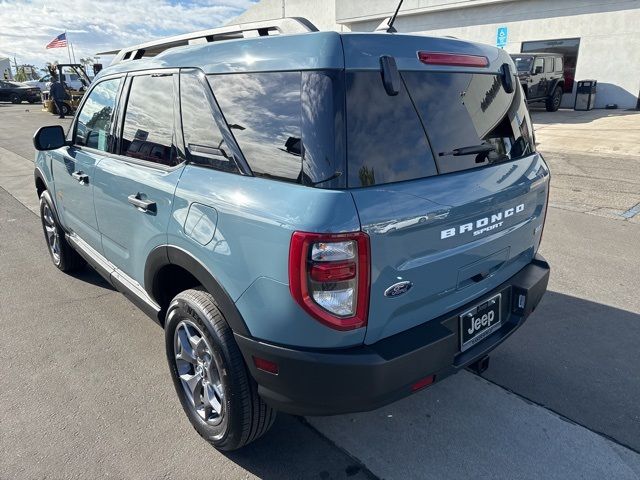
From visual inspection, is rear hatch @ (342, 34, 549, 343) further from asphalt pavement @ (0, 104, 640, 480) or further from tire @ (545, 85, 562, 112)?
tire @ (545, 85, 562, 112)

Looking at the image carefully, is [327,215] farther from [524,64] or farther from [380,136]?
[524,64]

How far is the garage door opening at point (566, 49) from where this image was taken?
58.3 ft

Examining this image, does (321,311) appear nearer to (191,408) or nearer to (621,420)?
(191,408)

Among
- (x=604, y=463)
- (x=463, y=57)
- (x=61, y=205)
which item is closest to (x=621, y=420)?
(x=604, y=463)

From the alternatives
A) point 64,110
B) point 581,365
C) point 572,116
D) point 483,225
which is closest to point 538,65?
point 572,116

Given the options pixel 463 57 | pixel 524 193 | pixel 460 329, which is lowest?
pixel 460 329

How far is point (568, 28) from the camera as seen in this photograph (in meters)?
17.6

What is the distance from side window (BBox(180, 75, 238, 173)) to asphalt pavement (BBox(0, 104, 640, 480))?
1489 mm

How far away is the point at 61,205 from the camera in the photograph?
4141 millimetres

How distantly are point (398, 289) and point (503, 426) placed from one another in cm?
125

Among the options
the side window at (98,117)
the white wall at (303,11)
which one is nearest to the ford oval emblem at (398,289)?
the side window at (98,117)

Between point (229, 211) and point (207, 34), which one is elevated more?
point (207, 34)

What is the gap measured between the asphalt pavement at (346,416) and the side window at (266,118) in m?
1.49

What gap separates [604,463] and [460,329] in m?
1.00
